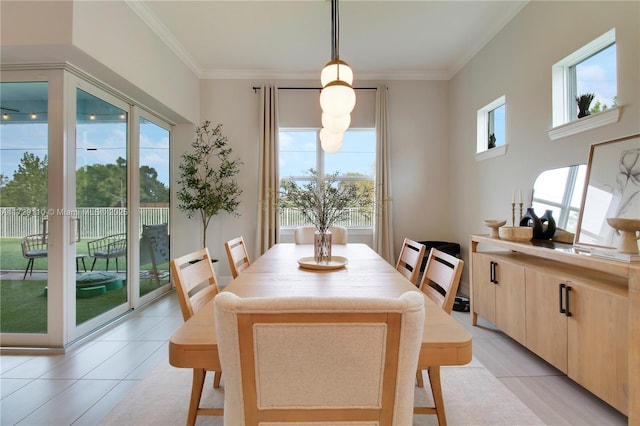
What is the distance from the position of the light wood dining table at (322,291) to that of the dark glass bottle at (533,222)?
1.38m

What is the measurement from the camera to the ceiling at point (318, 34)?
113 inches

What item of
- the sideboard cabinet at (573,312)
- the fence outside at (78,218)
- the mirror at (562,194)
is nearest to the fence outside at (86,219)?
the fence outside at (78,218)

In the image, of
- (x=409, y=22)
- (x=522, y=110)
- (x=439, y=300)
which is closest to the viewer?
(x=439, y=300)

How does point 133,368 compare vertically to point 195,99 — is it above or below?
below

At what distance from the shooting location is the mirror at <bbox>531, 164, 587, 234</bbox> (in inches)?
86.0

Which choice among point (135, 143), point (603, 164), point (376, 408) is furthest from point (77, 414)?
point (603, 164)

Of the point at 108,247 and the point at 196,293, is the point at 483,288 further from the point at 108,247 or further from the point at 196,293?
the point at 108,247

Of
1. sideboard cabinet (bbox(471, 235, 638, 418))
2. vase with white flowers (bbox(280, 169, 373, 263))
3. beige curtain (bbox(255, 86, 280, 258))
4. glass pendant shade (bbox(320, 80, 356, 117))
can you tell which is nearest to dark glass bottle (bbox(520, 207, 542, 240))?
sideboard cabinet (bbox(471, 235, 638, 418))

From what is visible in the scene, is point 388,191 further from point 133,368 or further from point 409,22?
point 133,368

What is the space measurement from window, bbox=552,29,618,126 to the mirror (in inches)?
16.9

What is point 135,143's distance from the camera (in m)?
3.25

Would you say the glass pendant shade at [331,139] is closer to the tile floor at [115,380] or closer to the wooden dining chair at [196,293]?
the wooden dining chair at [196,293]

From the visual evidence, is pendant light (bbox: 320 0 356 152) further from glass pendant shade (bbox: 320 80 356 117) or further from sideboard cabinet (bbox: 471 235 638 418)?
sideboard cabinet (bbox: 471 235 638 418)

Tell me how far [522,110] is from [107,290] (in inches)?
172
